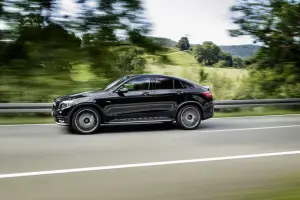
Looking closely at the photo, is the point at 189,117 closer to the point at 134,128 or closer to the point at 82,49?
the point at 134,128

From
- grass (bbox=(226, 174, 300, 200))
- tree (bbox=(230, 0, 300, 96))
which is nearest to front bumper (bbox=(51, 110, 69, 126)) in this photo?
grass (bbox=(226, 174, 300, 200))

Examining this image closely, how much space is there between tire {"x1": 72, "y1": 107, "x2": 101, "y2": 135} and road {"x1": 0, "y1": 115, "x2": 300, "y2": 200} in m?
0.28

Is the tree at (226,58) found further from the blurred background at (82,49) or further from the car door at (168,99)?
the car door at (168,99)

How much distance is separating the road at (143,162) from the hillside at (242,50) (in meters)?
2.89

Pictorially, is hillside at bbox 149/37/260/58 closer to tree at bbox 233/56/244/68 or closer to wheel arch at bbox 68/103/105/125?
tree at bbox 233/56/244/68

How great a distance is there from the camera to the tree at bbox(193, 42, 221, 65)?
1793 mm

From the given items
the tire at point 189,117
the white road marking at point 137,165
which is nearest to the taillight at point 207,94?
the tire at point 189,117

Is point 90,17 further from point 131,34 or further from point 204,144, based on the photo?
point 204,144

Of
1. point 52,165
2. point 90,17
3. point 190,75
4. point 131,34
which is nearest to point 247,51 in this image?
point 190,75

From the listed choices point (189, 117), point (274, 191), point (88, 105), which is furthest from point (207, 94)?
point (274, 191)

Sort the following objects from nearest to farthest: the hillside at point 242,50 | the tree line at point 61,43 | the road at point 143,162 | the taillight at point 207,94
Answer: the tree line at point 61,43 → the hillside at point 242,50 → the road at point 143,162 → the taillight at point 207,94

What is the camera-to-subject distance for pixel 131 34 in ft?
5.92

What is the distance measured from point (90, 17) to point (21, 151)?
6337 mm

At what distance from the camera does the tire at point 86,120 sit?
9.83m
